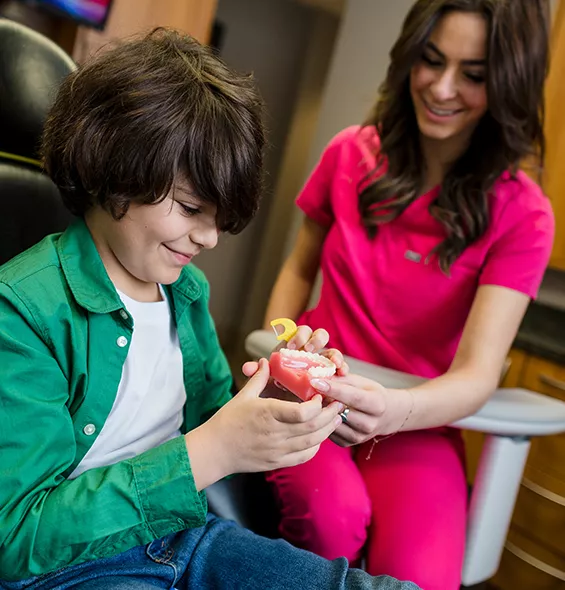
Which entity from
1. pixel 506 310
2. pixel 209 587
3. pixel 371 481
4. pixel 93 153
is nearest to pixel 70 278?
pixel 93 153

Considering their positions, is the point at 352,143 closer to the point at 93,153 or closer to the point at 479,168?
the point at 479,168

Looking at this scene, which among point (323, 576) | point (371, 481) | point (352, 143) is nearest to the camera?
point (323, 576)

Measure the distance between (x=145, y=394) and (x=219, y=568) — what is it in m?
0.23

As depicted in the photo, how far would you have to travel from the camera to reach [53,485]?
0.73m

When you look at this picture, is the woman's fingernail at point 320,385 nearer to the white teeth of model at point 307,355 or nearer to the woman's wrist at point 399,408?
the white teeth of model at point 307,355

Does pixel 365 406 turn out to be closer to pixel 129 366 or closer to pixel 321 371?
pixel 321 371

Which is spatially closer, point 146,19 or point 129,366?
point 129,366

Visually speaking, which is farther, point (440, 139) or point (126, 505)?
point (440, 139)

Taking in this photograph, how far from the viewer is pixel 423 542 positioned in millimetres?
972

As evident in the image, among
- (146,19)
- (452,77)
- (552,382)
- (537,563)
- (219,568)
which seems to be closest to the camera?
(219,568)

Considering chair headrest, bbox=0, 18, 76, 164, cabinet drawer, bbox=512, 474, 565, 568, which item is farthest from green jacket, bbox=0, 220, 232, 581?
cabinet drawer, bbox=512, 474, 565, 568

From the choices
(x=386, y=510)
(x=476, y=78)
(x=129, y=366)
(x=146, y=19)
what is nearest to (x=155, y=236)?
(x=129, y=366)

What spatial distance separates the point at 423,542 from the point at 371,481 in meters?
0.14

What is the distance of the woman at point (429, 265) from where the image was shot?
3.28 feet
